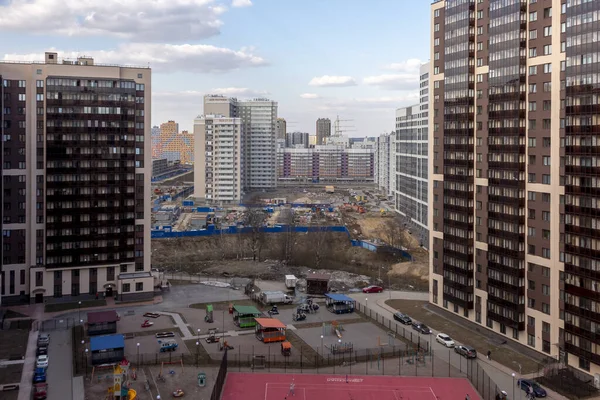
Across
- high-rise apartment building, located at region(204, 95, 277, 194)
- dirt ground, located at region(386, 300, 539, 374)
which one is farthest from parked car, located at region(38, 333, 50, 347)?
high-rise apartment building, located at region(204, 95, 277, 194)

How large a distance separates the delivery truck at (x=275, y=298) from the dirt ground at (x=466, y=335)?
12.3 metres

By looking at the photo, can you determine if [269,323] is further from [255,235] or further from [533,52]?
[255,235]

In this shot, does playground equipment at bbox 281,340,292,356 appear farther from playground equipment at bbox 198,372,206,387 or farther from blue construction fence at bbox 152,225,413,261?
blue construction fence at bbox 152,225,413,261

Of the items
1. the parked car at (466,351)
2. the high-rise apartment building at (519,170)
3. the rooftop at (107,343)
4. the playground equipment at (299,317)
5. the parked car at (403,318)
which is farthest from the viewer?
the playground equipment at (299,317)

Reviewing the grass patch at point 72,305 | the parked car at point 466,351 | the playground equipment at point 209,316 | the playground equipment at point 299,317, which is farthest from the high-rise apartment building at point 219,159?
the parked car at point 466,351

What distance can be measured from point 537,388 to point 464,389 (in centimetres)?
516

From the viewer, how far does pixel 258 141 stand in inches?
7594

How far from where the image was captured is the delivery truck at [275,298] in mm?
64125

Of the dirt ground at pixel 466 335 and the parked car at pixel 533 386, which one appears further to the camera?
the dirt ground at pixel 466 335

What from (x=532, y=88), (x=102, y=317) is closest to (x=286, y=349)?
(x=102, y=317)

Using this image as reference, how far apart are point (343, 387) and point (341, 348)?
7206 mm

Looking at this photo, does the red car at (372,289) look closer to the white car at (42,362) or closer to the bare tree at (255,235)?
the bare tree at (255,235)

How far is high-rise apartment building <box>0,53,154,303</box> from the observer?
63250 mm

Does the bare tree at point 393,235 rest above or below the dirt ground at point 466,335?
above
